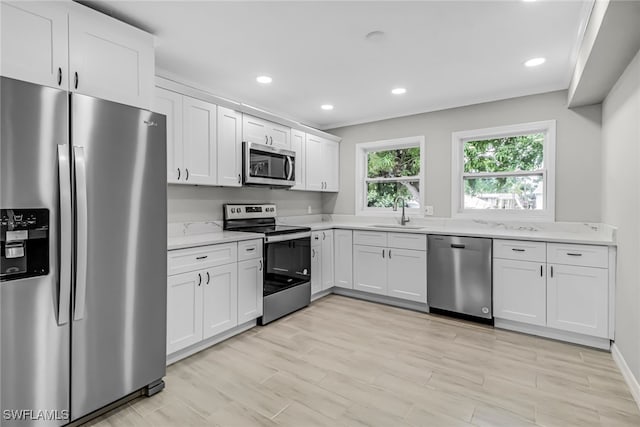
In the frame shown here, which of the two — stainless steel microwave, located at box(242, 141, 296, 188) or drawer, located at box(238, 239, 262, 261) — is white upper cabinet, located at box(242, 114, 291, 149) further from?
drawer, located at box(238, 239, 262, 261)

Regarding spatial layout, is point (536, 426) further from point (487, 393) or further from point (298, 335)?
point (298, 335)

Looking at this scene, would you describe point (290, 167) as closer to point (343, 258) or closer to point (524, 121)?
point (343, 258)

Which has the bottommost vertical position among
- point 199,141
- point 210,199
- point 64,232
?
point 64,232

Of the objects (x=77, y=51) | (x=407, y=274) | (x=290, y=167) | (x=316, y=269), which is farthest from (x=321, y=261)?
(x=77, y=51)

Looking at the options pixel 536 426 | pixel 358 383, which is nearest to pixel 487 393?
pixel 536 426

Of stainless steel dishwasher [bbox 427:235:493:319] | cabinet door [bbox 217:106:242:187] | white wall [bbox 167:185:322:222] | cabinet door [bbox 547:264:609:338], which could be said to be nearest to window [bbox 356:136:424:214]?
stainless steel dishwasher [bbox 427:235:493:319]

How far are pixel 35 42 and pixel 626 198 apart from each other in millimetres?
3845

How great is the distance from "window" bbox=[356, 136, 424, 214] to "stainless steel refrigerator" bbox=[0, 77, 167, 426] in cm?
320

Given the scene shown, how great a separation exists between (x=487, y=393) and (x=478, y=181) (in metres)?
2.57

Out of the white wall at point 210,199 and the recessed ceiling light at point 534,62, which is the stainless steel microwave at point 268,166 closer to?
the white wall at point 210,199

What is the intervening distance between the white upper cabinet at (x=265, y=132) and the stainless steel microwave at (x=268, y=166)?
0.10 m

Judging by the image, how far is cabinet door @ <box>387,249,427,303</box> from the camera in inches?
143

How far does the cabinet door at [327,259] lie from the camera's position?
162 inches

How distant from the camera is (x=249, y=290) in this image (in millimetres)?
3045
